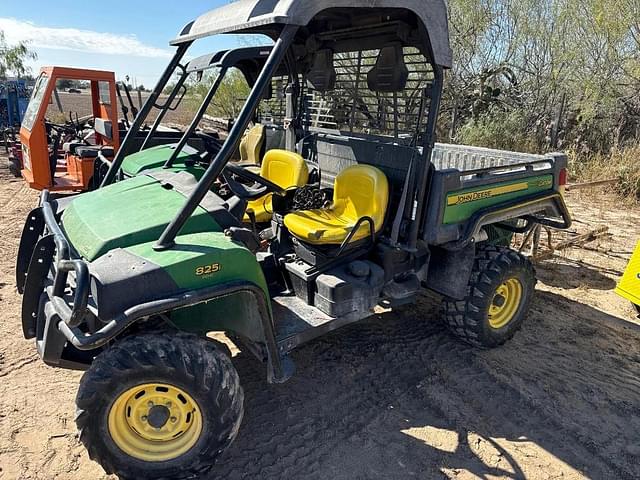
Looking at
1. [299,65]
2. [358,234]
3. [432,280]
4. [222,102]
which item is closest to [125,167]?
[299,65]

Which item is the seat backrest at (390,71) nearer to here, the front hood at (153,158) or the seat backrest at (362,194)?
the seat backrest at (362,194)

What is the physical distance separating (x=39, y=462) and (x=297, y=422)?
4.40 ft

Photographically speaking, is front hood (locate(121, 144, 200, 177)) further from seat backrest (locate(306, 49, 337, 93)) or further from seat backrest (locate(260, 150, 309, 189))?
seat backrest (locate(306, 49, 337, 93))

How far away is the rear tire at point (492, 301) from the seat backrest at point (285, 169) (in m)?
1.43

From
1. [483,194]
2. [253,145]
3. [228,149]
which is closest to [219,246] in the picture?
[228,149]

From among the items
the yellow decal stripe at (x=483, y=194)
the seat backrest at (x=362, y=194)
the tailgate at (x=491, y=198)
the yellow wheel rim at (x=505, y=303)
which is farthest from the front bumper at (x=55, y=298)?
the yellow wheel rim at (x=505, y=303)

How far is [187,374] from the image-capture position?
2301 millimetres

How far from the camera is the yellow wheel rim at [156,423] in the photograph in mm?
Answer: 2342

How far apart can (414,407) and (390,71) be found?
6.93 feet

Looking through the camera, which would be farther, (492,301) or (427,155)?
(492,301)

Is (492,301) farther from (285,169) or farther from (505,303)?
(285,169)

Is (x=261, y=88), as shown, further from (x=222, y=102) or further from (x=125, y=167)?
(x=222, y=102)

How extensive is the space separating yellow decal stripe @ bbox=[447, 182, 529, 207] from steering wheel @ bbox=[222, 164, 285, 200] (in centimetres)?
119

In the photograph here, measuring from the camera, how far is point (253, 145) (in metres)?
5.07
